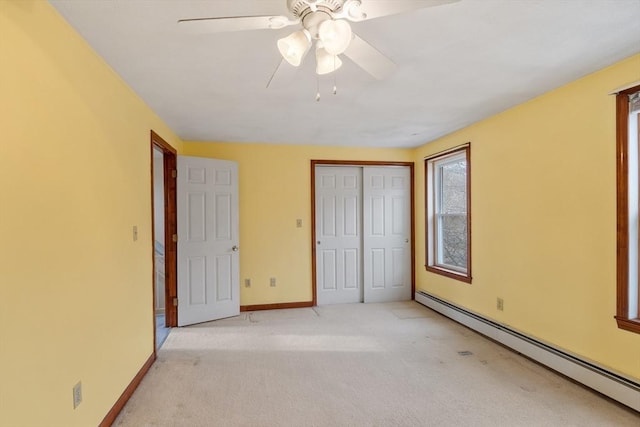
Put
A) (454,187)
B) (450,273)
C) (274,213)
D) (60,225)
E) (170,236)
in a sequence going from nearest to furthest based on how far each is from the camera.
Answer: (60,225) < (170,236) < (450,273) < (454,187) < (274,213)

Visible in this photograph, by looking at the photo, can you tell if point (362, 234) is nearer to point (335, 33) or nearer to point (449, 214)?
point (449, 214)

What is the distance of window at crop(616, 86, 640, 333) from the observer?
7.20 ft

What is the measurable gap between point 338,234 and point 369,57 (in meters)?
3.55

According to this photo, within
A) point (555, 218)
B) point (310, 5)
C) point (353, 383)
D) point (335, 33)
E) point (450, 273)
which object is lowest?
point (353, 383)

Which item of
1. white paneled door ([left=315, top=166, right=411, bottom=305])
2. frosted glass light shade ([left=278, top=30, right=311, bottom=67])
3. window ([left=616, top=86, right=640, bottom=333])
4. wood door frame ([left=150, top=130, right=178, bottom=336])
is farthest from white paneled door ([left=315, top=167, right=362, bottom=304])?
frosted glass light shade ([left=278, top=30, right=311, bottom=67])

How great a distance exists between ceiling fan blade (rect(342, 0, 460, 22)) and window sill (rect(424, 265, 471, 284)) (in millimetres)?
3264

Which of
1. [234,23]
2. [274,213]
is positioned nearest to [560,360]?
[234,23]

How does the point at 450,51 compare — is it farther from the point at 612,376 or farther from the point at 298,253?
the point at 298,253

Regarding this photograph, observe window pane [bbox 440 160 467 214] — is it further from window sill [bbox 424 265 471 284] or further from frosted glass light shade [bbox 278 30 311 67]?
frosted glass light shade [bbox 278 30 311 67]

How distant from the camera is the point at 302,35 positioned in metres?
1.33

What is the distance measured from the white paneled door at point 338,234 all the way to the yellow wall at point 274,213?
196 mm

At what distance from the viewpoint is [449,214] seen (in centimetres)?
443

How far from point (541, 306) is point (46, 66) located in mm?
3603

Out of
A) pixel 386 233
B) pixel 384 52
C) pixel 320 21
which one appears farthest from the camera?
pixel 386 233
